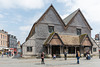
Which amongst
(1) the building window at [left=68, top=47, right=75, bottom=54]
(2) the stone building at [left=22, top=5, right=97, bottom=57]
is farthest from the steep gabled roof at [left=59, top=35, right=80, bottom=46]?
(1) the building window at [left=68, top=47, right=75, bottom=54]

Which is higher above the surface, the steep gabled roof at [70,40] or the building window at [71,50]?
the steep gabled roof at [70,40]

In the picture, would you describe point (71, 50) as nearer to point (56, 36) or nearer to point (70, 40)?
point (70, 40)

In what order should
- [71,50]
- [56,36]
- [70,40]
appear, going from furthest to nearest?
[71,50]
[70,40]
[56,36]

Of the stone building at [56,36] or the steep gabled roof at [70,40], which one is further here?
the steep gabled roof at [70,40]

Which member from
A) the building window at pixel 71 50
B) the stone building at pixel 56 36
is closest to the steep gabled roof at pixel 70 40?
the stone building at pixel 56 36

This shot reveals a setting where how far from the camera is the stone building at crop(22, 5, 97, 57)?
2441cm

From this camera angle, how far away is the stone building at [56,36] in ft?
80.1

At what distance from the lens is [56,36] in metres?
24.3

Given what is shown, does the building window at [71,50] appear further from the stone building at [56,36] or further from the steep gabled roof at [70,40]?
the steep gabled roof at [70,40]

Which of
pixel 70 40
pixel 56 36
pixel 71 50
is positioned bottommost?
pixel 71 50

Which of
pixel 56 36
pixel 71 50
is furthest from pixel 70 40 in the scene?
pixel 56 36

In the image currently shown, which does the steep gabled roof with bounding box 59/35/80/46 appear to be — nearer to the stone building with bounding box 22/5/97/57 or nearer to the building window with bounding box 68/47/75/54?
the stone building with bounding box 22/5/97/57

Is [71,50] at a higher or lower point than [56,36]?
lower

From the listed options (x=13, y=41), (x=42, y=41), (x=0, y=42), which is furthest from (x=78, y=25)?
→ (x=13, y=41)
